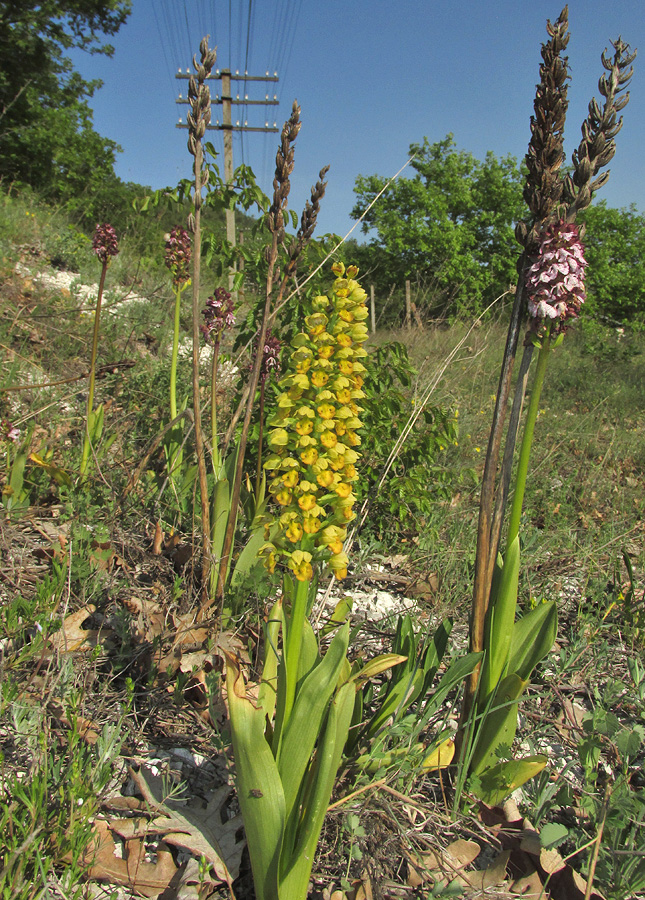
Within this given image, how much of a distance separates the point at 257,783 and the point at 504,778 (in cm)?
75

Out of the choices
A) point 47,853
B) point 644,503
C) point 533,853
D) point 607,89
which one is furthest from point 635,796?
point 644,503

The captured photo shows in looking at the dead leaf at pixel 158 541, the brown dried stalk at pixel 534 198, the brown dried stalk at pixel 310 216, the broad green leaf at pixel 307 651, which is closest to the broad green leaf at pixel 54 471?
the dead leaf at pixel 158 541

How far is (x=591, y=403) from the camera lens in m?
7.07

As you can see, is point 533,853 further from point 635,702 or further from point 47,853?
point 47,853

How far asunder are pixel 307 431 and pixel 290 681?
0.58 m

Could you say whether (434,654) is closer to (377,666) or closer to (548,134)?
(377,666)

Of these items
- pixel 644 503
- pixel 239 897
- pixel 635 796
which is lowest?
pixel 239 897

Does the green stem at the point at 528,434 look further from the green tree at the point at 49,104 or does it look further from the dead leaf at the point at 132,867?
the green tree at the point at 49,104

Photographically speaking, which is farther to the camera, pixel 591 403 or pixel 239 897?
pixel 591 403

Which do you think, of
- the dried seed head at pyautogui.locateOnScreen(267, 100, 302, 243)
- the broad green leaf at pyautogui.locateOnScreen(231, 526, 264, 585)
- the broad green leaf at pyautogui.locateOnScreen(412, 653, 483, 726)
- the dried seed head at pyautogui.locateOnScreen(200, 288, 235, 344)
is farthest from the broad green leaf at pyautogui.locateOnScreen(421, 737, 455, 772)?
the dried seed head at pyautogui.locateOnScreen(200, 288, 235, 344)

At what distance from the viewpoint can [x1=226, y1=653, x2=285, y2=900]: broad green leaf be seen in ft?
3.70

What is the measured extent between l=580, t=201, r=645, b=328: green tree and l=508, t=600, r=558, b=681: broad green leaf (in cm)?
2575

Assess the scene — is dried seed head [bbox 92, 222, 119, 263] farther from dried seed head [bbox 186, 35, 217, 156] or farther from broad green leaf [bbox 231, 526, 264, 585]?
broad green leaf [bbox 231, 526, 264, 585]

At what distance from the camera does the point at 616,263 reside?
27.0 m
